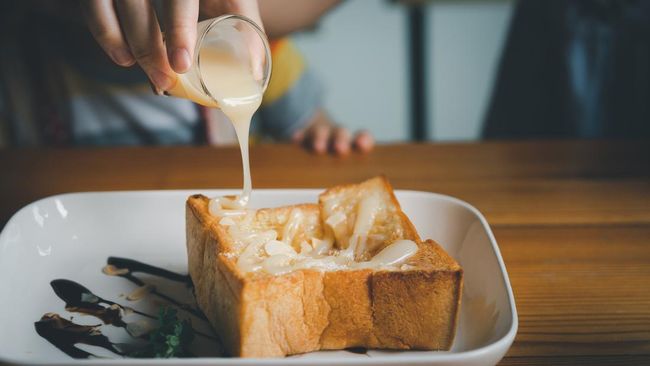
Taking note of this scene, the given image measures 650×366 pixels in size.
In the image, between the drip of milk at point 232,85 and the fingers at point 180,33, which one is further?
the drip of milk at point 232,85

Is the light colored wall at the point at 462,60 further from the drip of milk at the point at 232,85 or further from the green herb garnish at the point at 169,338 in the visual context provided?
the green herb garnish at the point at 169,338

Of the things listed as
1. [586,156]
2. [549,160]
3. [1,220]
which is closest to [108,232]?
[1,220]

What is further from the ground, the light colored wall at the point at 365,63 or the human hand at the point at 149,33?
the human hand at the point at 149,33

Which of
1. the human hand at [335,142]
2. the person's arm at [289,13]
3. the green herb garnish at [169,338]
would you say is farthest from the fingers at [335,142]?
the green herb garnish at [169,338]

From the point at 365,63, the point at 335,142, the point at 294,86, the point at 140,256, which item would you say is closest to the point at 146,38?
the point at 140,256

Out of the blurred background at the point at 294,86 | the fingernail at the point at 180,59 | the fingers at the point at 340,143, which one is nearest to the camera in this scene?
the fingernail at the point at 180,59

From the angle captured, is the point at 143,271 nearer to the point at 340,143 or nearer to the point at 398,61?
the point at 340,143

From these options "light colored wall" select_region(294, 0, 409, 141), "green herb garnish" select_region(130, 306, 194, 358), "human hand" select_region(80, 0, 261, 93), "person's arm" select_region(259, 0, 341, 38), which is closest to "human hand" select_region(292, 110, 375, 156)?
Answer: "person's arm" select_region(259, 0, 341, 38)
